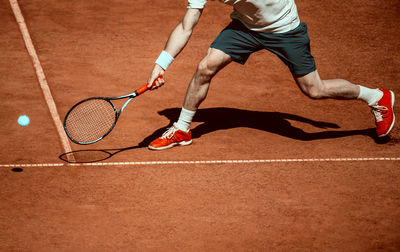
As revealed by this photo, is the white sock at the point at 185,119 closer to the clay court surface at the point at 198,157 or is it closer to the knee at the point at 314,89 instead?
the clay court surface at the point at 198,157

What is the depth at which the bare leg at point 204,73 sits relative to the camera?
5.46 m

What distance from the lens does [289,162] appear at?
18.2 feet

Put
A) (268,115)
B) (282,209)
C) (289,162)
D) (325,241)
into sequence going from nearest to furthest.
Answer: (325,241)
(282,209)
(289,162)
(268,115)

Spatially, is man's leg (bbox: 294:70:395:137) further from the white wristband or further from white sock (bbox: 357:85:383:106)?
the white wristband

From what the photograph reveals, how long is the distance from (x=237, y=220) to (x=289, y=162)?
3.80 ft

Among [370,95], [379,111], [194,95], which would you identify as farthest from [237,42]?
[379,111]

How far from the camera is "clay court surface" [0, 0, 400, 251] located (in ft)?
14.8

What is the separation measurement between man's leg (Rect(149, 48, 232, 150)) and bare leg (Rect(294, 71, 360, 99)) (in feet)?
2.57

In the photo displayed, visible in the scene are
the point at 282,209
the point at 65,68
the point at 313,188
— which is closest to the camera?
the point at 282,209

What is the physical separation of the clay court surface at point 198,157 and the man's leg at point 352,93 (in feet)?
0.95

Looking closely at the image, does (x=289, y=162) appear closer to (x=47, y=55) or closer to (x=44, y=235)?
(x=44, y=235)

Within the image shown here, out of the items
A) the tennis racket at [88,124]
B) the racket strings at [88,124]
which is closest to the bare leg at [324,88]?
the tennis racket at [88,124]

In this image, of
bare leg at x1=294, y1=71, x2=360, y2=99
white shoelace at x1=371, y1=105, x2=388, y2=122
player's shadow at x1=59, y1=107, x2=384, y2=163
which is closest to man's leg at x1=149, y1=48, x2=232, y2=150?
player's shadow at x1=59, y1=107, x2=384, y2=163

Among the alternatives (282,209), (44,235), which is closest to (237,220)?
(282,209)
